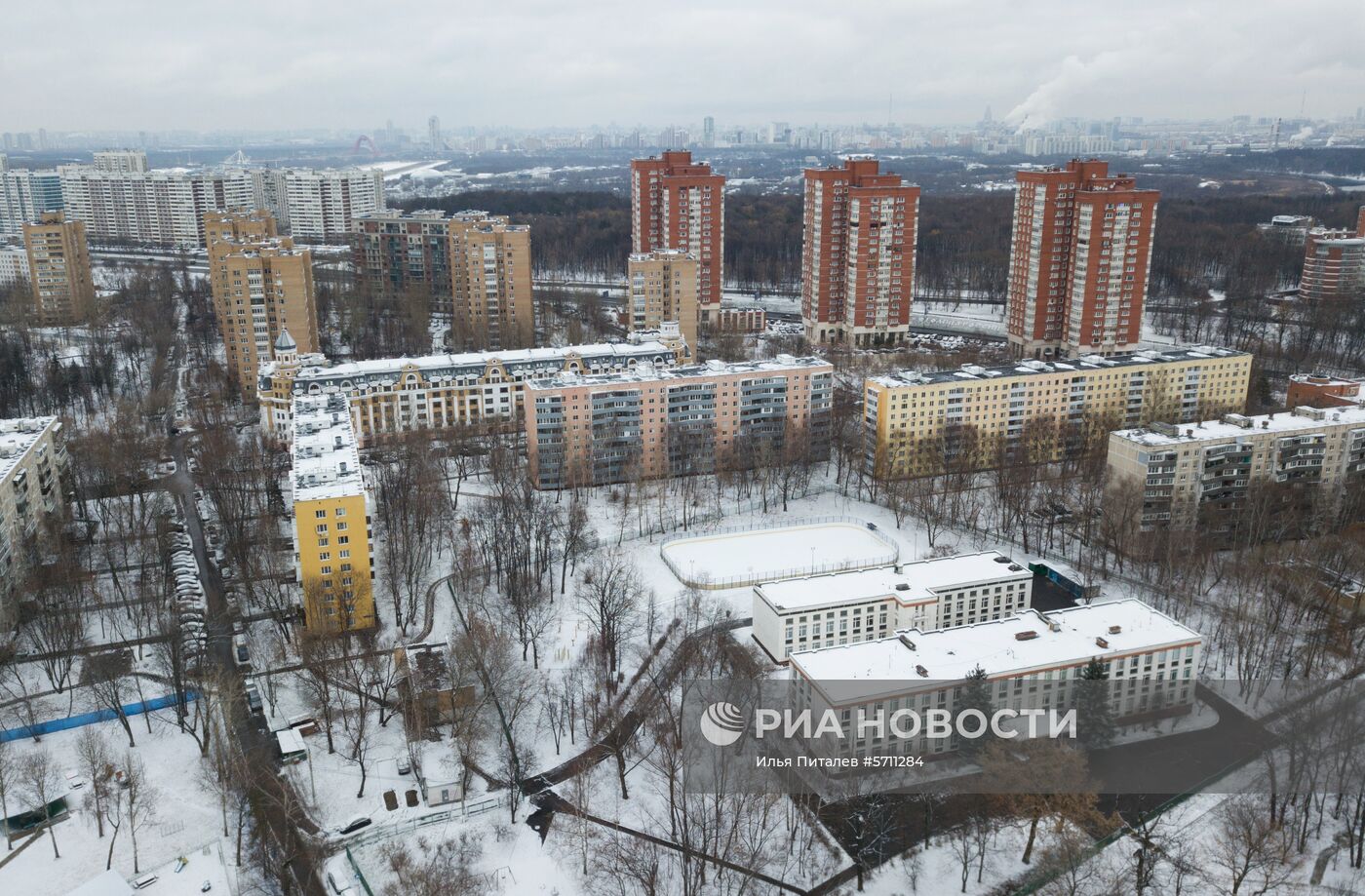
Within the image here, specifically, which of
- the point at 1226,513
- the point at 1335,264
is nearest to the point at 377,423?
the point at 1226,513

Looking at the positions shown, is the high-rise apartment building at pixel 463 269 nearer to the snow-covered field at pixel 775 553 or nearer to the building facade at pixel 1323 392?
the snow-covered field at pixel 775 553

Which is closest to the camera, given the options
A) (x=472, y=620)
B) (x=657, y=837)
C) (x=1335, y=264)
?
(x=657, y=837)

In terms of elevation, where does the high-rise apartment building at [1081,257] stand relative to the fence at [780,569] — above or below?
above

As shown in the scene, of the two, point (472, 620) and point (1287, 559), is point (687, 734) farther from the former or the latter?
point (1287, 559)

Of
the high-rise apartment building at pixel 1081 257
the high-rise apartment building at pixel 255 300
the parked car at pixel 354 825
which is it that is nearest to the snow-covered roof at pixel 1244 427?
the high-rise apartment building at pixel 1081 257

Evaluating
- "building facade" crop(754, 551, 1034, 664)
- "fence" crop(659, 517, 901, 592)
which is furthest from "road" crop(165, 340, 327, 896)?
"fence" crop(659, 517, 901, 592)

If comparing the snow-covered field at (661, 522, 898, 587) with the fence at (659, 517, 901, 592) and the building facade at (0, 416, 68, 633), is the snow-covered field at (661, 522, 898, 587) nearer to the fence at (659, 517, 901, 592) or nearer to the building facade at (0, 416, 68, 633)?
the fence at (659, 517, 901, 592)

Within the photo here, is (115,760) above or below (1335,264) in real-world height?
below
